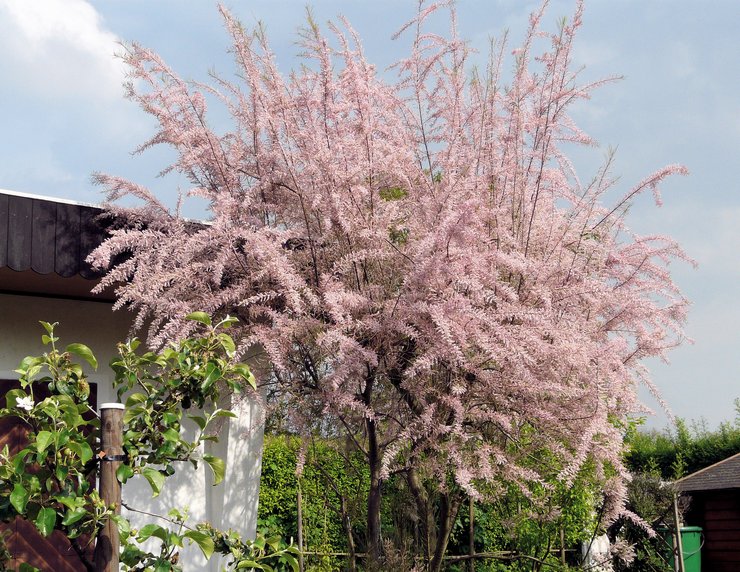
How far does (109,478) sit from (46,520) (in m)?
0.32

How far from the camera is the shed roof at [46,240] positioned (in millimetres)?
5375

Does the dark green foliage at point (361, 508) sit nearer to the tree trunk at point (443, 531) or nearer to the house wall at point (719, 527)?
the tree trunk at point (443, 531)

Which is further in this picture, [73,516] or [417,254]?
[417,254]

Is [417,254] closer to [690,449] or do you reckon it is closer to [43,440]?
[43,440]

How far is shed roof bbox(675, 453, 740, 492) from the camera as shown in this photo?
44.2 feet

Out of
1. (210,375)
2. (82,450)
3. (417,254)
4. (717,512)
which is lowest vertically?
(717,512)

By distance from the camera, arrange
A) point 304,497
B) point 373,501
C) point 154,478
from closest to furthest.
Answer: point 154,478 → point 373,501 → point 304,497

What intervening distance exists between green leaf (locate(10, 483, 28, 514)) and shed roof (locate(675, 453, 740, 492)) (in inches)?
475

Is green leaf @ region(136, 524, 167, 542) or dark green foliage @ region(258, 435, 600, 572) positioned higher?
green leaf @ region(136, 524, 167, 542)

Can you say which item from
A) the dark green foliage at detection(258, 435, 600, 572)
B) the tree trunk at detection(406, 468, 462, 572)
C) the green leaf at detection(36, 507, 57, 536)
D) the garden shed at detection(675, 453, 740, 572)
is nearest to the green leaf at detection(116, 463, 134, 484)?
the green leaf at detection(36, 507, 57, 536)

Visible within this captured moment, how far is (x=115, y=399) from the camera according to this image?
664 cm

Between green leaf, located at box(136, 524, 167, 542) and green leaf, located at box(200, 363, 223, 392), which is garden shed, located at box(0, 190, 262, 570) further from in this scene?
green leaf, located at box(136, 524, 167, 542)

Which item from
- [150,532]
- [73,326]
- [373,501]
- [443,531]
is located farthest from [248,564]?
[73,326]

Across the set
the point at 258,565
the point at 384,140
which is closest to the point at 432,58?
the point at 384,140
